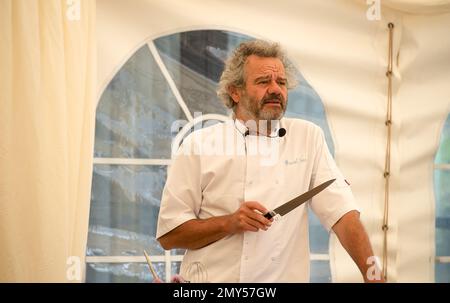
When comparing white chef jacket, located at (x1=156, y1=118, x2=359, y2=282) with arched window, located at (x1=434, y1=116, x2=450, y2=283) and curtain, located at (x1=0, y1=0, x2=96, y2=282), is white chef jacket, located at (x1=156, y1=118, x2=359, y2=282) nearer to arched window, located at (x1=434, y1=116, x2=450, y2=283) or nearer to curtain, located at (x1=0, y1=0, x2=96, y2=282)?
curtain, located at (x1=0, y1=0, x2=96, y2=282)

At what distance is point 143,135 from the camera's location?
201 cm

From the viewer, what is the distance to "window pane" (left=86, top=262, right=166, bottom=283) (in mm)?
1996

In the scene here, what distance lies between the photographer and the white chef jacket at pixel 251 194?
6.14ft

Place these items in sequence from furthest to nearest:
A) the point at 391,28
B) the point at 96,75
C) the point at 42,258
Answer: the point at 391,28
the point at 96,75
the point at 42,258

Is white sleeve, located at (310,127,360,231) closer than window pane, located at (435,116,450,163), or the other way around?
white sleeve, located at (310,127,360,231)

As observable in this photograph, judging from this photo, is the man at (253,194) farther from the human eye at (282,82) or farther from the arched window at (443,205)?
the arched window at (443,205)

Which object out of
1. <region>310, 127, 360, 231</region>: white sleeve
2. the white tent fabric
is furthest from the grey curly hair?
<region>310, 127, 360, 231</region>: white sleeve

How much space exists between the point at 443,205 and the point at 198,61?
3.29ft

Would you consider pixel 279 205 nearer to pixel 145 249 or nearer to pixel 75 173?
pixel 145 249

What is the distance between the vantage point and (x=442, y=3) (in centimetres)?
214

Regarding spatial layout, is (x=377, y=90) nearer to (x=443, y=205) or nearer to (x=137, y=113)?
(x=443, y=205)

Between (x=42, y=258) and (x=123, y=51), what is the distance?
69 centimetres

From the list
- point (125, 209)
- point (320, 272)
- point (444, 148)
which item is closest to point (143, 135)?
point (125, 209)
